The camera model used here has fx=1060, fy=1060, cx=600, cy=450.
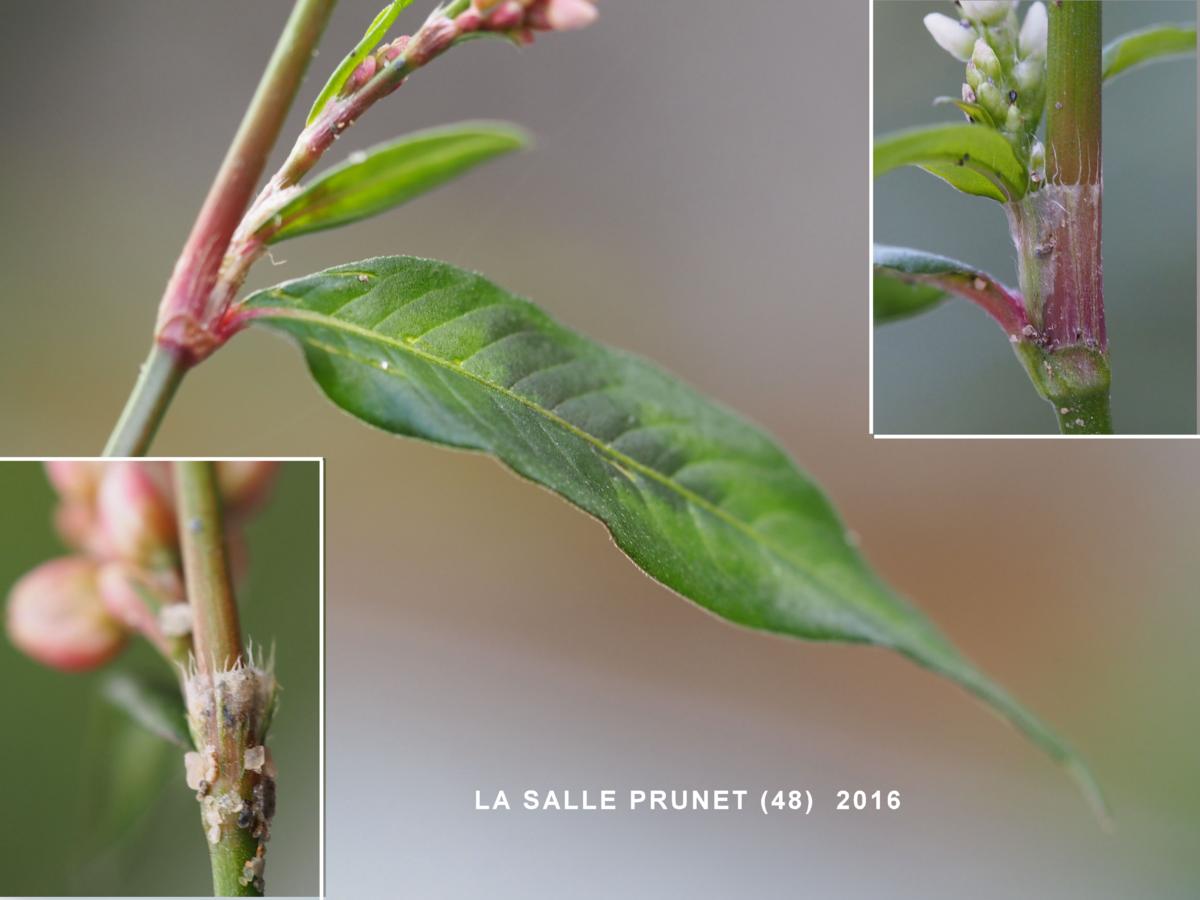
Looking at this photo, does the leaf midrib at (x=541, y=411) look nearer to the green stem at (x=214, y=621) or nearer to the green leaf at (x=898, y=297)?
the green stem at (x=214, y=621)

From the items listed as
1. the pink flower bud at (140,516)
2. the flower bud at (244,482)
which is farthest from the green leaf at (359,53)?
the flower bud at (244,482)

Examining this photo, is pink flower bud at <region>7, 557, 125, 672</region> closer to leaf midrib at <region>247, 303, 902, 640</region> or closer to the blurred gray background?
the blurred gray background

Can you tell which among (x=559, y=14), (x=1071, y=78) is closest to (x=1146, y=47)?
(x=1071, y=78)

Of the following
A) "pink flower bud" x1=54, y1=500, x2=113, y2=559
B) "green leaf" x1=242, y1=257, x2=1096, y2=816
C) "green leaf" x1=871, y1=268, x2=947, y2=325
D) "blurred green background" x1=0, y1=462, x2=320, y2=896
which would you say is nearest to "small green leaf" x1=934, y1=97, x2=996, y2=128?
"green leaf" x1=871, y1=268, x2=947, y2=325

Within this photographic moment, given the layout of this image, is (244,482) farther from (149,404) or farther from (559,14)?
(559,14)

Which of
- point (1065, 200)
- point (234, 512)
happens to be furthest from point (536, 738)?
point (1065, 200)
